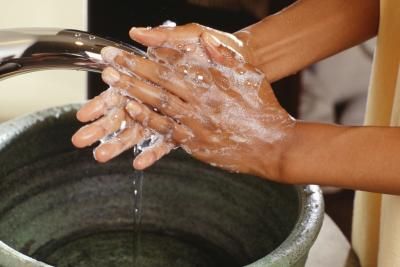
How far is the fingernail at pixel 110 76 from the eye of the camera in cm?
69

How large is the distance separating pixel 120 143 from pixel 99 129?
0.03 meters

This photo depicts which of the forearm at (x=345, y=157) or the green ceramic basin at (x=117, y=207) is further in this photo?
the green ceramic basin at (x=117, y=207)

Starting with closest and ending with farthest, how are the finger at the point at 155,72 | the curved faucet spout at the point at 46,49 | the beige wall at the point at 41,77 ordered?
1. the curved faucet spout at the point at 46,49
2. the finger at the point at 155,72
3. the beige wall at the point at 41,77

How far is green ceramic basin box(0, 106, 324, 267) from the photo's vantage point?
812mm

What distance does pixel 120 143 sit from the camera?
2.38ft

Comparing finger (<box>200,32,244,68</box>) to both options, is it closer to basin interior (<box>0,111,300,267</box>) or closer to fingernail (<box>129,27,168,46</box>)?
fingernail (<box>129,27,168,46</box>)

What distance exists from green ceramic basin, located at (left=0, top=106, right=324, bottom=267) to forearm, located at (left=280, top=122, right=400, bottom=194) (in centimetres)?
9

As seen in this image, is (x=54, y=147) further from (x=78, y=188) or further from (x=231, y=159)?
(x=231, y=159)

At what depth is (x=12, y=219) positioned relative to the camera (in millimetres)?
821

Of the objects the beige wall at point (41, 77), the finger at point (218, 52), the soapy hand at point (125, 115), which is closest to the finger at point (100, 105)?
the soapy hand at point (125, 115)

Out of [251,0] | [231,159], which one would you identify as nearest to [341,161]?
[231,159]

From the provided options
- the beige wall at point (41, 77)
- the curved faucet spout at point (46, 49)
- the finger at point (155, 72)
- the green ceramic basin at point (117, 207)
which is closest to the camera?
the curved faucet spout at point (46, 49)

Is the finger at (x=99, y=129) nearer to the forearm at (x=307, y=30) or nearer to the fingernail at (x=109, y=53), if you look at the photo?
the fingernail at (x=109, y=53)

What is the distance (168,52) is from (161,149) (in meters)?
0.10
